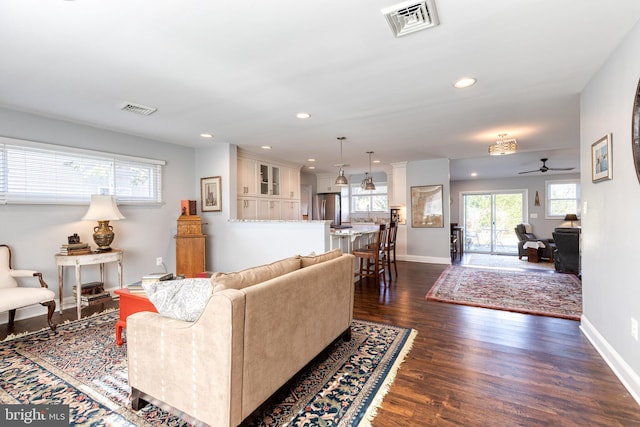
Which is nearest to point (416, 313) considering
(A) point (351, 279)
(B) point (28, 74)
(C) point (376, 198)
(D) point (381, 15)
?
(A) point (351, 279)

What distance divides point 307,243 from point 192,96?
7.77ft

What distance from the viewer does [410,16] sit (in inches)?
71.6

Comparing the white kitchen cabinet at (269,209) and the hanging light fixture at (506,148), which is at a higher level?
the hanging light fixture at (506,148)

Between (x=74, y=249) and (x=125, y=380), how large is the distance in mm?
2362

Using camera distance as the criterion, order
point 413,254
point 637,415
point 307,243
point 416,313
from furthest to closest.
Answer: point 413,254 < point 307,243 < point 416,313 < point 637,415

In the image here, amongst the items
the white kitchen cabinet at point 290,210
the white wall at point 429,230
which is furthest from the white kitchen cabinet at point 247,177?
the white wall at point 429,230

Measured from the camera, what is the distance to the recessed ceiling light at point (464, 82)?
8.79 feet

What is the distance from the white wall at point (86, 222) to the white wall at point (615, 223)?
5.55 metres

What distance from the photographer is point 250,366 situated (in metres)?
1.52

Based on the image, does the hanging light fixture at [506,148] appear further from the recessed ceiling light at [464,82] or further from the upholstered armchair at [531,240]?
the upholstered armchair at [531,240]

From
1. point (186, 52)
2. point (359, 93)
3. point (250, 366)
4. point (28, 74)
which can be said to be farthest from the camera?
point (359, 93)

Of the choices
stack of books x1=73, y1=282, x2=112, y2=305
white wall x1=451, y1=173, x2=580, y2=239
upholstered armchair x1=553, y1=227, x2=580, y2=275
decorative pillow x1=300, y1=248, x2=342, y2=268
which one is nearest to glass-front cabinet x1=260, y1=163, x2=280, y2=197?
stack of books x1=73, y1=282, x2=112, y2=305

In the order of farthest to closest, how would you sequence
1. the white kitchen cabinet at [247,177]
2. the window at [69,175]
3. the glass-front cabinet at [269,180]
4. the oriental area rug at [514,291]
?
1. the glass-front cabinet at [269,180]
2. the white kitchen cabinet at [247,177]
3. the oriental area rug at [514,291]
4. the window at [69,175]

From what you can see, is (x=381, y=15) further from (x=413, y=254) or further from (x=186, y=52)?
(x=413, y=254)
